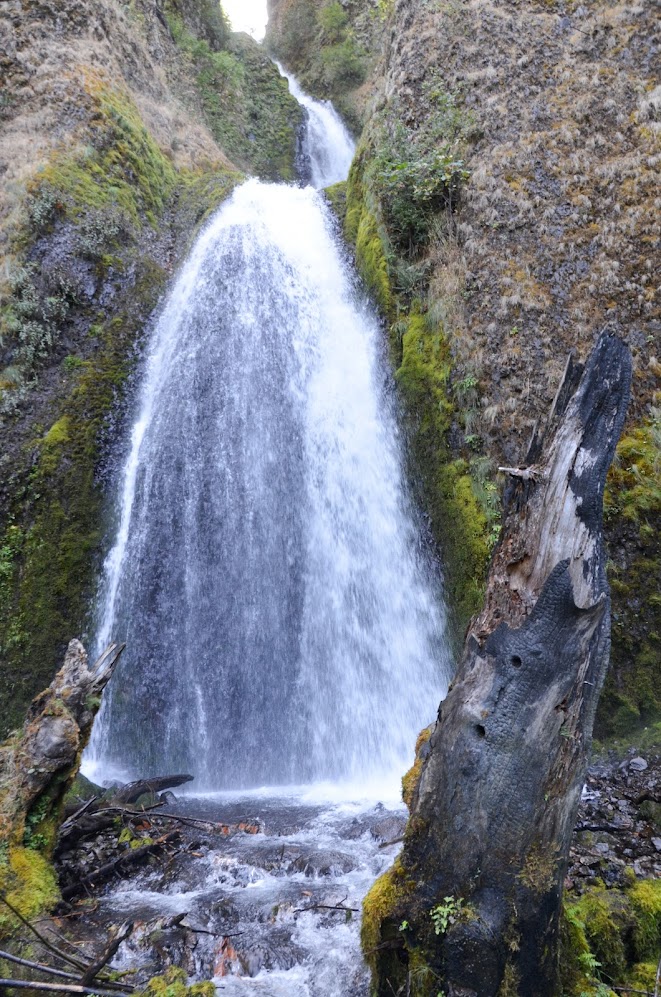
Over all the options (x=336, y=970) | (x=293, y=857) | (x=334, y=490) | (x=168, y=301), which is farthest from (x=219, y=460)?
(x=336, y=970)

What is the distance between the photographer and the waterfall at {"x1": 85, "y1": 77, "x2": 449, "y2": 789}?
25.0 feet

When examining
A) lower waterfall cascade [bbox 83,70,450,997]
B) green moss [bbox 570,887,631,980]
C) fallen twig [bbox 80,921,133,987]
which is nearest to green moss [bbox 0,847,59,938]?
fallen twig [bbox 80,921,133,987]

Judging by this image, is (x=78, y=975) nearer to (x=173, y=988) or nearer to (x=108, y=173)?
(x=173, y=988)

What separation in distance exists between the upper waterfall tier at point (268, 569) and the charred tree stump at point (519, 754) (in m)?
4.56

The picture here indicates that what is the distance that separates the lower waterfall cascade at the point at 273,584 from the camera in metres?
7.39

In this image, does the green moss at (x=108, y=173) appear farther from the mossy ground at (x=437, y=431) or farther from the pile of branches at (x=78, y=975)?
the pile of branches at (x=78, y=975)

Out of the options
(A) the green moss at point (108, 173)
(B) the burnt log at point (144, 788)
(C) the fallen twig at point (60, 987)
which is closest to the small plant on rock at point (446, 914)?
(C) the fallen twig at point (60, 987)

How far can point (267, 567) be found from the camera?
8531 mm

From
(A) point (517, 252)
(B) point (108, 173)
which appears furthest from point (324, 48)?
(A) point (517, 252)

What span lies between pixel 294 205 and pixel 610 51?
22.6 ft

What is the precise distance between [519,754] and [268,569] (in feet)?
20.0

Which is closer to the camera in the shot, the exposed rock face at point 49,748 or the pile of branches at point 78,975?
the pile of branches at point 78,975

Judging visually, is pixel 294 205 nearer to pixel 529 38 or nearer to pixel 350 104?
pixel 529 38

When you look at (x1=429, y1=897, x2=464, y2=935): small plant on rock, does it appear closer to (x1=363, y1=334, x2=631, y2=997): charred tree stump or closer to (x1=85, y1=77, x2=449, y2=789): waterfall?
(x1=363, y1=334, x2=631, y2=997): charred tree stump
